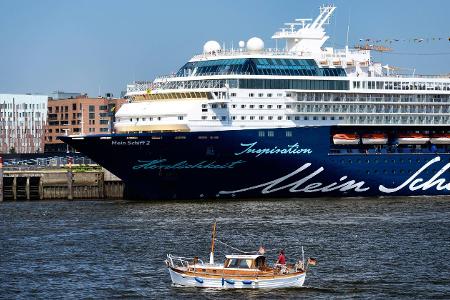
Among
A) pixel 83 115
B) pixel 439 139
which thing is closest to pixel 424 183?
pixel 439 139

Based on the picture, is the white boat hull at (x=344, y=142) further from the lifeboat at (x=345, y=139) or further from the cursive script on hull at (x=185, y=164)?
the cursive script on hull at (x=185, y=164)

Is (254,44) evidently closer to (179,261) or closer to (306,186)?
(306,186)

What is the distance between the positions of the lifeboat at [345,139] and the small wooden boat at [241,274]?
1495 inches

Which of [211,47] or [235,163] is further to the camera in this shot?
[211,47]

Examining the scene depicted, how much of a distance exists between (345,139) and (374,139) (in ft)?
9.61

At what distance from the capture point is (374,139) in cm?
8450

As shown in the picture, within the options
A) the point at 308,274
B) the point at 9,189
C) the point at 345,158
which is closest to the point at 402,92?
the point at 345,158

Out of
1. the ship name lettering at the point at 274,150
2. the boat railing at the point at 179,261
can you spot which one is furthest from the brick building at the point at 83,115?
the boat railing at the point at 179,261

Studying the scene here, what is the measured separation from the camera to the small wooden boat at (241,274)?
44.2 m

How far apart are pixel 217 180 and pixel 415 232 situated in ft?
67.2

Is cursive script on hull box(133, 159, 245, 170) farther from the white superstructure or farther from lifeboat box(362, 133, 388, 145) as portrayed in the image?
lifeboat box(362, 133, 388, 145)

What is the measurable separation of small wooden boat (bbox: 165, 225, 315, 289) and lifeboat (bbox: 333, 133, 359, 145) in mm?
37962

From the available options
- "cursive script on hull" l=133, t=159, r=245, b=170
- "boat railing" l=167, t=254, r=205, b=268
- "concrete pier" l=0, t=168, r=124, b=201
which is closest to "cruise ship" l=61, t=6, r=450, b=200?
"cursive script on hull" l=133, t=159, r=245, b=170

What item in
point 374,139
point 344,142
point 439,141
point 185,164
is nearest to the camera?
point 185,164
